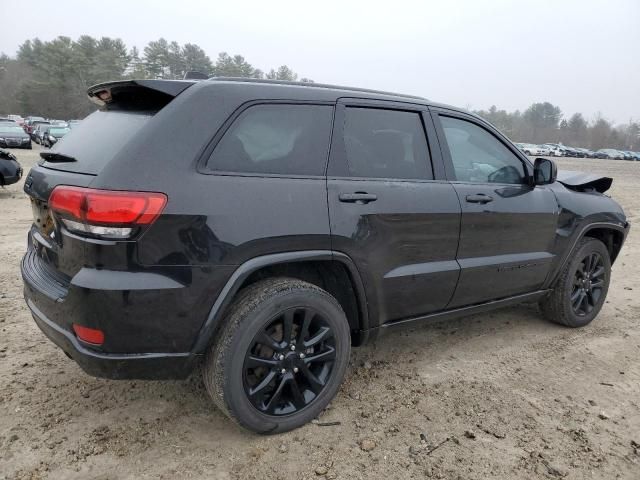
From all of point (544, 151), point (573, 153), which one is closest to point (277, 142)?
point (544, 151)

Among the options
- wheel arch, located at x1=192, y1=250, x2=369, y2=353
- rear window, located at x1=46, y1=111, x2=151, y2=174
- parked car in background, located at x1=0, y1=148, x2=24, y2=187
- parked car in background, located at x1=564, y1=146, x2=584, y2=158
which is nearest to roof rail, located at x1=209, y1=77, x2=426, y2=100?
rear window, located at x1=46, y1=111, x2=151, y2=174

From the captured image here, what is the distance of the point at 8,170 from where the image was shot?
10234mm

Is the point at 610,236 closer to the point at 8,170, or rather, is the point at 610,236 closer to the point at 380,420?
the point at 380,420

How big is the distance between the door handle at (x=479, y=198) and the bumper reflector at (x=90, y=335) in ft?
7.51

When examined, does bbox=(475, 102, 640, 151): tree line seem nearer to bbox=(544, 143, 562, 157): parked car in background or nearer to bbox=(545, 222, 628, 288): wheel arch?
bbox=(544, 143, 562, 157): parked car in background

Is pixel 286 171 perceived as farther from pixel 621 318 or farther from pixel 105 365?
pixel 621 318

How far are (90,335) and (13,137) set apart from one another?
2601 centimetres

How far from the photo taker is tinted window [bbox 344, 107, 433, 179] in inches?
109

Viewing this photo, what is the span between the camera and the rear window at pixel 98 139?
2219 millimetres

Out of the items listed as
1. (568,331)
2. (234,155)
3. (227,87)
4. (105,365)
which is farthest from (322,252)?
(568,331)

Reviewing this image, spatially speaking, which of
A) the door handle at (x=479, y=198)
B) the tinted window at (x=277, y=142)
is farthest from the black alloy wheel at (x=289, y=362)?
the door handle at (x=479, y=198)

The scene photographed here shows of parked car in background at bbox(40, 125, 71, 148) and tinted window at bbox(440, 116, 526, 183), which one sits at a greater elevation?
tinted window at bbox(440, 116, 526, 183)

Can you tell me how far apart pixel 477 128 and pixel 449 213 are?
32.3 inches

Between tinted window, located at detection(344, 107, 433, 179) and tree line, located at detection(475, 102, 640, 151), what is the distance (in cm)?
8103
